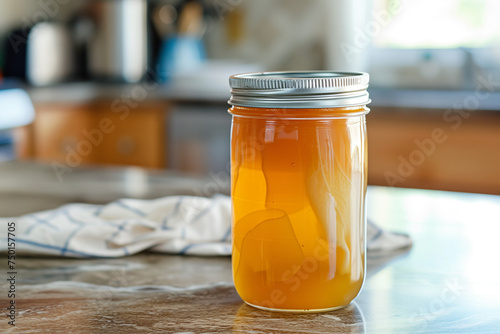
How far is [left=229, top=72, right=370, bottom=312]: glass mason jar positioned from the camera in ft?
1.83

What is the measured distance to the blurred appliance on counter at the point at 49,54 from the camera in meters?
3.00

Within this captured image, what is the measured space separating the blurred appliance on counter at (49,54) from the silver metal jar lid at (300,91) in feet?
8.62

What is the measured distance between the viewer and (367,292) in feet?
2.09

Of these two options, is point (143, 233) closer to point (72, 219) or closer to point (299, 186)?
point (72, 219)

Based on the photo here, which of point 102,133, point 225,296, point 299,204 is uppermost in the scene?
point 299,204

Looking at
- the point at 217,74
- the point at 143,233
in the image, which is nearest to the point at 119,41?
the point at 217,74

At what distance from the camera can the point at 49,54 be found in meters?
3.12

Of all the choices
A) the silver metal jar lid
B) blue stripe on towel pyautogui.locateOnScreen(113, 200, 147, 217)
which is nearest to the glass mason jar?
the silver metal jar lid

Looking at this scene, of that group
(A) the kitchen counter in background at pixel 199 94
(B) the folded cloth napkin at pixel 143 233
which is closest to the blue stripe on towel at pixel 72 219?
(B) the folded cloth napkin at pixel 143 233

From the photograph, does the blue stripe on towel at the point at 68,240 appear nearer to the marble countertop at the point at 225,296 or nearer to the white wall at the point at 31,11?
the marble countertop at the point at 225,296

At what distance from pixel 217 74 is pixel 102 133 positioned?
0.56 m

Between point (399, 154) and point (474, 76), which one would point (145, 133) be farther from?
point (474, 76)

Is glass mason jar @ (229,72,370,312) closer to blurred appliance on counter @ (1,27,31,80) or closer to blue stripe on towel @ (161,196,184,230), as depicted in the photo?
blue stripe on towel @ (161,196,184,230)

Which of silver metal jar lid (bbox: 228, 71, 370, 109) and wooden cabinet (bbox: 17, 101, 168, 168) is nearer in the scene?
silver metal jar lid (bbox: 228, 71, 370, 109)
